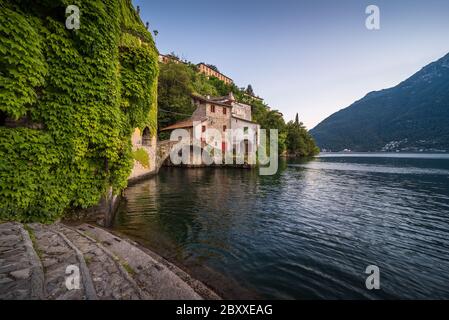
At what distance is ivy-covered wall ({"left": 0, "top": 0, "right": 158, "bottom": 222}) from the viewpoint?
16.3 feet

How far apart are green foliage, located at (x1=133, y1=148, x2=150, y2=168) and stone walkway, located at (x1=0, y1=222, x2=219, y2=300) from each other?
643 inches

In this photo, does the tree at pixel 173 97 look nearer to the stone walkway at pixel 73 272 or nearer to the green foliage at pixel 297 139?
the stone walkway at pixel 73 272

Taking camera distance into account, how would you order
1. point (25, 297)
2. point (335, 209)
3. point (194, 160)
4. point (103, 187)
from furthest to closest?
1. point (194, 160)
2. point (335, 209)
3. point (103, 187)
4. point (25, 297)

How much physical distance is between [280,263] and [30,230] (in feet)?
23.7

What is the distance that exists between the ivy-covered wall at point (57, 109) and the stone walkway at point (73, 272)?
1221 mm

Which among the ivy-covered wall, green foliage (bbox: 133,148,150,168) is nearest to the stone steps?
the ivy-covered wall

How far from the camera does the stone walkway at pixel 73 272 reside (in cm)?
308

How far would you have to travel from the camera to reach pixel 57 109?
603 cm

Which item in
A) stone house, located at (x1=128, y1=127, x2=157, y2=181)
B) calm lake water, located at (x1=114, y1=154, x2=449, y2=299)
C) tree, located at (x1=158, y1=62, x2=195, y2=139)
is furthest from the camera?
tree, located at (x1=158, y1=62, x2=195, y2=139)

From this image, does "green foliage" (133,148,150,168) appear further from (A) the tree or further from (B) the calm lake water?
(A) the tree

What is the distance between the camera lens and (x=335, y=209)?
13336 millimetres

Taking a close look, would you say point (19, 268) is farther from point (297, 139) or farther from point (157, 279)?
point (297, 139)

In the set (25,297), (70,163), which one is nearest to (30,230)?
(70,163)
